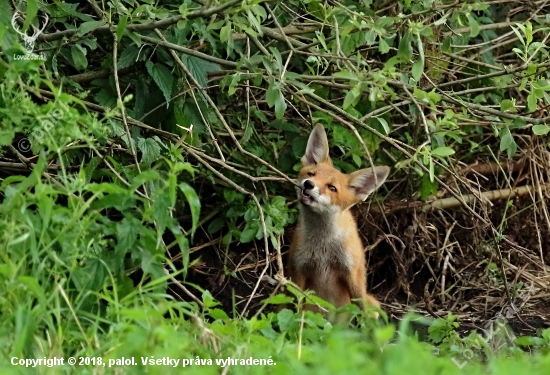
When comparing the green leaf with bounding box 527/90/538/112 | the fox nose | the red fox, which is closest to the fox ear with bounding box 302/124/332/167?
the red fox

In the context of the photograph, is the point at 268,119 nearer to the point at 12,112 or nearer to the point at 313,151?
the point at 313,151

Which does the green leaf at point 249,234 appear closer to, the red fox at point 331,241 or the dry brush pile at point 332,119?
the dry brush pile at point 332,119

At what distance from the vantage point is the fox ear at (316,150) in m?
7.52

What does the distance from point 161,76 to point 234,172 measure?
877 mm

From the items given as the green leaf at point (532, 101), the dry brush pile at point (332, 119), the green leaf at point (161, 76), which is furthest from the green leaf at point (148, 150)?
the green leaf at point (532, 101)

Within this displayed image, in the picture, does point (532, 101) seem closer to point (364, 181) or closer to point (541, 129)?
point (541, 129)

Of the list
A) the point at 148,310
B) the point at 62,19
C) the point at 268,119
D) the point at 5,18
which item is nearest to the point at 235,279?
the point at 268,119

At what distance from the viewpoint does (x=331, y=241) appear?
7539mm

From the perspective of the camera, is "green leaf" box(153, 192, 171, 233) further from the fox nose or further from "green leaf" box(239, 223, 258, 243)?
"green leaf" box(239, 223, 258, 243)

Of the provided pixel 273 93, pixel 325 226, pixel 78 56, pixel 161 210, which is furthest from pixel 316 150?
pixel 161 210

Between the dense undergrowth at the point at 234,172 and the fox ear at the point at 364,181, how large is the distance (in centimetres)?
35

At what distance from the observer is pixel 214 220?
828cm

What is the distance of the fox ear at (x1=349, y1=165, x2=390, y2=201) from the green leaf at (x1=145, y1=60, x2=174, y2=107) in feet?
5.50

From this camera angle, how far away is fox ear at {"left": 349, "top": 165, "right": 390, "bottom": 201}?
7.43 meters
